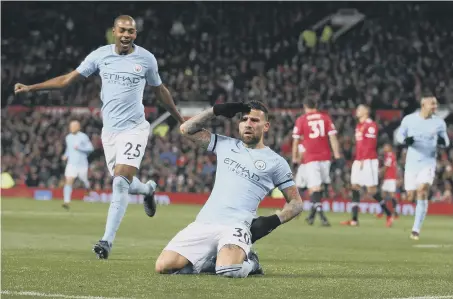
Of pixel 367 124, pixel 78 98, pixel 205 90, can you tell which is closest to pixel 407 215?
pixel 367 124

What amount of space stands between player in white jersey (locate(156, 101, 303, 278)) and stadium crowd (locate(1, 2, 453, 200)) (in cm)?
2100

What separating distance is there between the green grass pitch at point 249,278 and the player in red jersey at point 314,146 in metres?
0.73

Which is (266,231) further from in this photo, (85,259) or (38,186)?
(38,186)


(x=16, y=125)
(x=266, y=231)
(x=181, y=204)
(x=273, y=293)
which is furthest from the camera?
(x=16, y=125)

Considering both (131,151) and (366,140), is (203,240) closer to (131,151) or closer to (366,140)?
(131,151)

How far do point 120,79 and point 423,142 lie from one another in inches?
285

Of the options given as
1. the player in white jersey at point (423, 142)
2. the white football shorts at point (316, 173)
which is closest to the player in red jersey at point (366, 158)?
the white football shorts at point (316, 173)

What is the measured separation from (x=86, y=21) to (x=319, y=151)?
2273cm

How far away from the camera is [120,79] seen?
1165 cm

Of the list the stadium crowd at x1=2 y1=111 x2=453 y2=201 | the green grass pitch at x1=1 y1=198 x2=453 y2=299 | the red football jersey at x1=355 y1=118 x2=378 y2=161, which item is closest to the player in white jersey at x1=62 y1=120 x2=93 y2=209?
the green grass pitch at x1=1 y1=198 x2=453 y2=299

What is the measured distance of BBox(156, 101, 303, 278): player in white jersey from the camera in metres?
9.23

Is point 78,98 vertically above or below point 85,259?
above

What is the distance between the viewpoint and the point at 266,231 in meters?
9.35

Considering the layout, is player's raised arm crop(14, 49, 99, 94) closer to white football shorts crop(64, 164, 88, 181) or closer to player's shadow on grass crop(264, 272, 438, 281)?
player's shadow on grass crop(264, 272, 438, 281)
